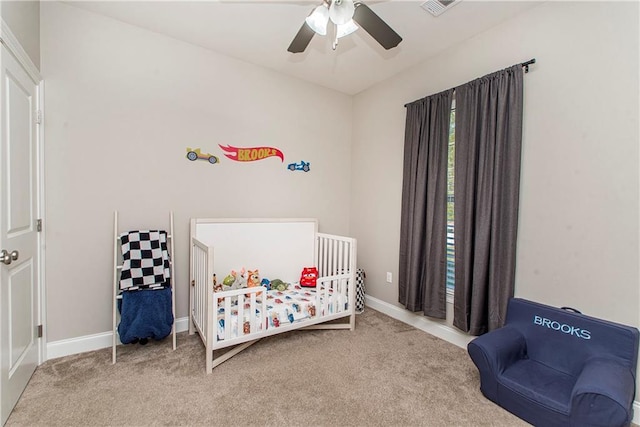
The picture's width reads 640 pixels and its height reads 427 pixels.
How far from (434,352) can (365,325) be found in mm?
707

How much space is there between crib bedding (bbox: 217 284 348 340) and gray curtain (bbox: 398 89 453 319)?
28.8 inches

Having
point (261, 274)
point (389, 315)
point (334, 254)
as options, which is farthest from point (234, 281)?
point (389, 315)

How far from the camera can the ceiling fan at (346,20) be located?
1568 mm

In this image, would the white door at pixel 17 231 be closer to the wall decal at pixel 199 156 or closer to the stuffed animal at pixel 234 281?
the wall decal at pixel 199 156

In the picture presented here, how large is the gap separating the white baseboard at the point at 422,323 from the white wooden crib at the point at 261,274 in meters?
0.51

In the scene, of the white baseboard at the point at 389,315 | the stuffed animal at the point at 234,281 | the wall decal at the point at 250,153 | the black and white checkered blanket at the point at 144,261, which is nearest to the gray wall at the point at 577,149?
the white baseboard at the point at 389,315

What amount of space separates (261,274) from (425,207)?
173 centimetres

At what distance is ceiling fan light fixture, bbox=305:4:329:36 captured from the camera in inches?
63.3

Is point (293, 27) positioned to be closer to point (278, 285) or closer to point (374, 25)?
point (374, 25)

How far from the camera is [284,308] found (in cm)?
242

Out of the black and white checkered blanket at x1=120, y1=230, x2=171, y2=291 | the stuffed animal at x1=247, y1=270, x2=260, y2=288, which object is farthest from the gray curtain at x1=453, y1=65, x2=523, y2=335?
the black and white checkered blanket at x1=120, y1=230, x2=171, y2=291

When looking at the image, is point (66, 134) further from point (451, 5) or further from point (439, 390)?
point (439, 390)

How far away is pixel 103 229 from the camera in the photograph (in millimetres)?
2357

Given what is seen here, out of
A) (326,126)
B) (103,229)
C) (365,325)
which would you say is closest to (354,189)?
(326,126)
